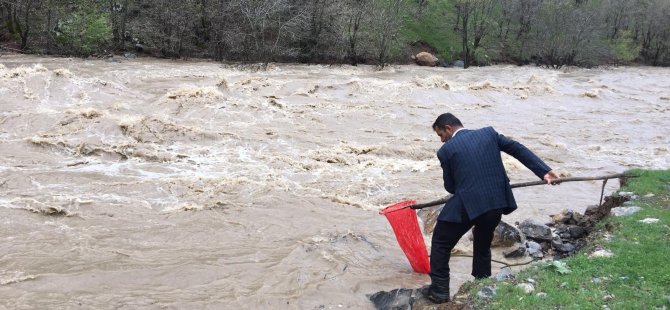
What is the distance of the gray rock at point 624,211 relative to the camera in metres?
6.65

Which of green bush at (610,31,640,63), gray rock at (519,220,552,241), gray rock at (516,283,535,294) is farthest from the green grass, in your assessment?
green bush at (610,31,640,63)

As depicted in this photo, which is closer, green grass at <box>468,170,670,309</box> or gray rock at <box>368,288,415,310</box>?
green grass at <box>468,170,670,309</box>

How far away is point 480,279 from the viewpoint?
16.7ft

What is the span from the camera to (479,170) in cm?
469

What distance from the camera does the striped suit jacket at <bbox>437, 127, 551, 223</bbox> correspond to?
4.68 metres

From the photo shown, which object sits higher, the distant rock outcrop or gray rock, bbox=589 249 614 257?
the distant rock outcrop

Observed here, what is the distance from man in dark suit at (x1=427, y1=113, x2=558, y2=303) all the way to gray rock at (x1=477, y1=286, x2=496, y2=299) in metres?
0.40

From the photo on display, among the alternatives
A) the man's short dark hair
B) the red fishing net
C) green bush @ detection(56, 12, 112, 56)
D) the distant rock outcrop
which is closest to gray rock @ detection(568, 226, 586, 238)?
the red fishing net

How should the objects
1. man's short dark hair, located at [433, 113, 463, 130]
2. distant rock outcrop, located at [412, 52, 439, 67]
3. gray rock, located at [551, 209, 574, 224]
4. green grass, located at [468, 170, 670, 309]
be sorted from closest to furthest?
green grass, located at [468, 170, 670, 309], man's short dark hair, located at [433, 113, 463, 130], gray rock, located at [551, 209, 574, 224], distant rock outcrop, located at [412, 52, 439, 67]

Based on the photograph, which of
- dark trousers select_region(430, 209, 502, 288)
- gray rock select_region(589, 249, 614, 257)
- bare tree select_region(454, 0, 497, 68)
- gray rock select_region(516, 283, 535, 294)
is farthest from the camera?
bare tree select_region(454, 0, 497, 68)

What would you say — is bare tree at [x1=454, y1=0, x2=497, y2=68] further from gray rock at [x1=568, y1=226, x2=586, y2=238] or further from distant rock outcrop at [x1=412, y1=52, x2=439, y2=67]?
gray rock at [x1=568, y1=226, x2=586, y2=238]

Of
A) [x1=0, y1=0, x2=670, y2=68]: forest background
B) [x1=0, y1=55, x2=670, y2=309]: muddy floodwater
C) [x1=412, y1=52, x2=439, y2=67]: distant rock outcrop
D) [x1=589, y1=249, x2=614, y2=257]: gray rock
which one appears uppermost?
[x1=0, y1=0, x2=670, y2=68]: forest background

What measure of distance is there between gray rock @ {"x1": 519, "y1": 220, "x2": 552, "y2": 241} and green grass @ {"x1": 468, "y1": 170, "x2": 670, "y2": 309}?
110cm

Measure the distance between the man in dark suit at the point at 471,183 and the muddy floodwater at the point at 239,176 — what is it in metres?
0.95
